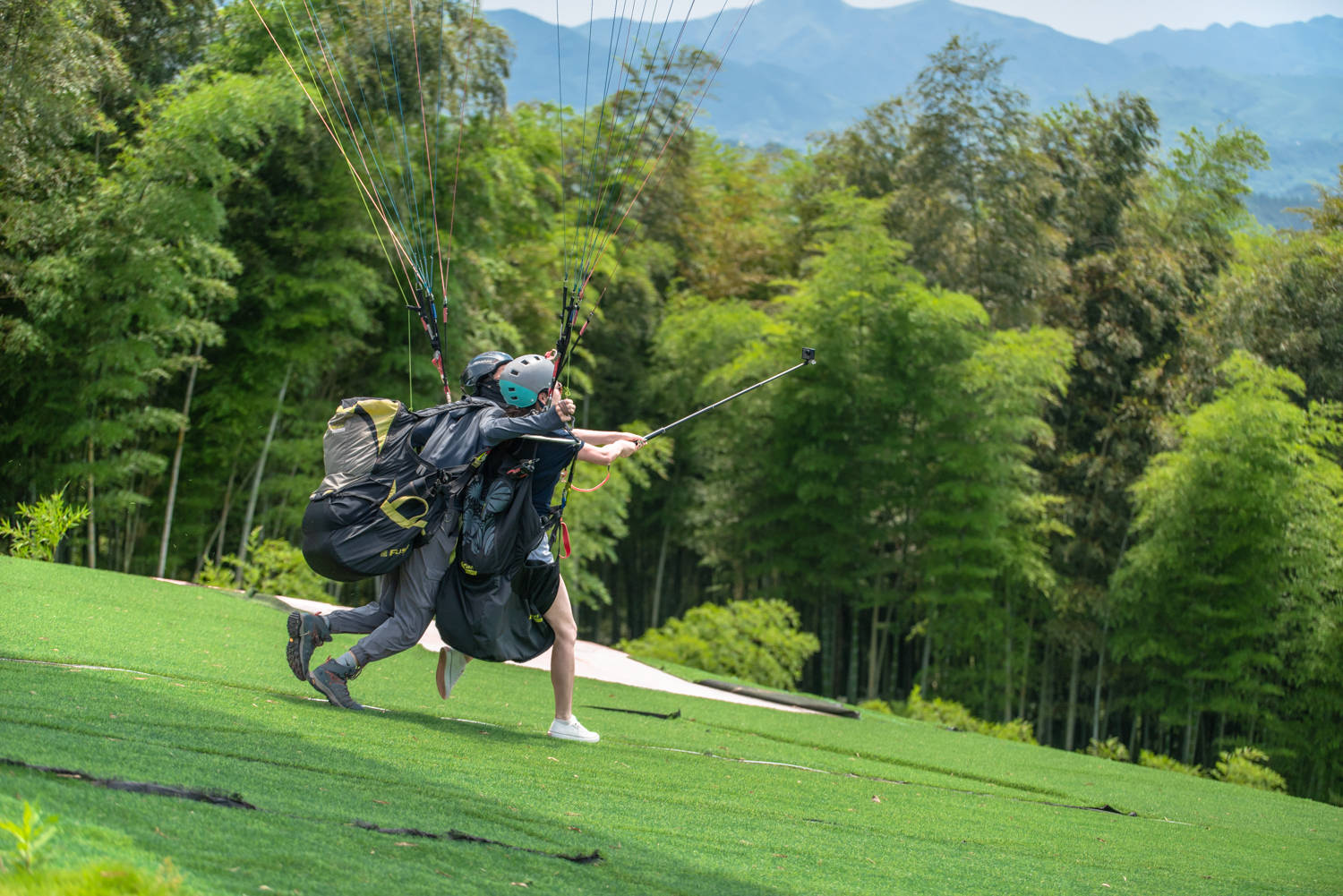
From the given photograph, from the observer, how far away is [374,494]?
3.97 metres

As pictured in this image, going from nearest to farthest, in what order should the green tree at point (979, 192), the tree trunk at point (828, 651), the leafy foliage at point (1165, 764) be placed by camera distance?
the leafy foliage at point (1165, 764) < the green tree at point (979, 192) < the tree trunk at point (828, 651)

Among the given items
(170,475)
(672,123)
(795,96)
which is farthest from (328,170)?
(795,96)

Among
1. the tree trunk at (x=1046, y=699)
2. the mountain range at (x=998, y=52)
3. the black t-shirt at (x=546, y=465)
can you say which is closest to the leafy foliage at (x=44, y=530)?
the black t-shirt at (x=546, y=465)

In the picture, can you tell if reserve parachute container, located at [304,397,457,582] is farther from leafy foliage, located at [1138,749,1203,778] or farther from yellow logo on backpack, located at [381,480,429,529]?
leafy foliage, located at [1138,749,1203,778]

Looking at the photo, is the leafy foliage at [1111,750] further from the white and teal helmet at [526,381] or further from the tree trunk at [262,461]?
the white and teal helmet at [526,381]

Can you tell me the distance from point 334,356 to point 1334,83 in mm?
119938

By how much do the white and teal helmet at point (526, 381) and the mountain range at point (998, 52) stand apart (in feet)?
363

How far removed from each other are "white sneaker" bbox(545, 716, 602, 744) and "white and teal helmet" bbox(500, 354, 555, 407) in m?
1.26

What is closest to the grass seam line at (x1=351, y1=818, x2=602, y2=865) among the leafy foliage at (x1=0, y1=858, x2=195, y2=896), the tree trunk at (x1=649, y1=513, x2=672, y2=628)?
the leafy foliage at (x1=0, y1=858, x2=195, y2=896)

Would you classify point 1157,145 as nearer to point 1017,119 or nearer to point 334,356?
point 1017,119

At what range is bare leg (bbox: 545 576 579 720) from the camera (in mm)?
4344

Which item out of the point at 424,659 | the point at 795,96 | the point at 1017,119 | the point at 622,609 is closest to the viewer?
the point at 424,659

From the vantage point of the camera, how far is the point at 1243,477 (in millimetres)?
11414

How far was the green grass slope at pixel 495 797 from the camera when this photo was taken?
7.11ft
